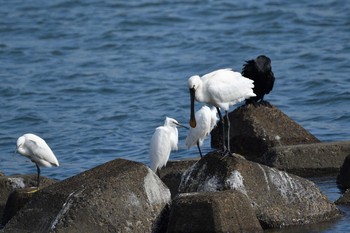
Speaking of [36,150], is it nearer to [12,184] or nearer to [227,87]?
[12,184]

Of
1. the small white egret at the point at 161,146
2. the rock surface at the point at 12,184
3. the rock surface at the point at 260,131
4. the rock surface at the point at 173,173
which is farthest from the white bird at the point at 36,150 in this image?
the rock surface at the point at 260,131

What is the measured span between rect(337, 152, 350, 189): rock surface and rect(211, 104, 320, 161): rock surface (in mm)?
1894

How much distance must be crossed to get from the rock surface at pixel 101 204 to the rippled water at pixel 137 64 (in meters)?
4.32

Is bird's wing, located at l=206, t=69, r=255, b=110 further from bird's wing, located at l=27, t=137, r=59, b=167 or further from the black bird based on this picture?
the black bird

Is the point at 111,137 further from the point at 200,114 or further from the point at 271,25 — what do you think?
the point at 271,25

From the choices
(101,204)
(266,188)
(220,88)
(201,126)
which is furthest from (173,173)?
(101,204)

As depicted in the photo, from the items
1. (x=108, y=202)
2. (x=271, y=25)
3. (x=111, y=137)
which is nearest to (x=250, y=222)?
(x=108, y=202)

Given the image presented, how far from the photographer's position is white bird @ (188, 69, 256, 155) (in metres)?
11.9

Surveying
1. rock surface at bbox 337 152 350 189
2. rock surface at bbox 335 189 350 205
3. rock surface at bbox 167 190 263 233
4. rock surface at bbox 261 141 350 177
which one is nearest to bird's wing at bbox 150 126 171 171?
rock surface at bbox 261 141 350 177

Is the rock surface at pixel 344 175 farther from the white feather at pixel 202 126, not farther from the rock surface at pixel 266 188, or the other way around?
the white feather at pixel 202 126

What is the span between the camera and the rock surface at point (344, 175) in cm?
1255

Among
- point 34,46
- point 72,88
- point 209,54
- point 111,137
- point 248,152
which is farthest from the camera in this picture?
point 34,46

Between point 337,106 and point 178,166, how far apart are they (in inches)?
294

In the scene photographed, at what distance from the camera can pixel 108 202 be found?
10.5m
